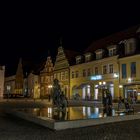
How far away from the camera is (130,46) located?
3400 cm

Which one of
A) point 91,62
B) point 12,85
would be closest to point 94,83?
point 91,62

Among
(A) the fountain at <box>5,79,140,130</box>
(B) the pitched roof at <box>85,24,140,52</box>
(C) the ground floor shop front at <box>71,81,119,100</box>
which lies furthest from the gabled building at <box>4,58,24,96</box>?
(A) the fountain at <box>5,79,140,130</box>

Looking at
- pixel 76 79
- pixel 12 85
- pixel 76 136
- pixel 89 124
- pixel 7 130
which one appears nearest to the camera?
pixel 76 136

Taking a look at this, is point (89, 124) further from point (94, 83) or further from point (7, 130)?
point (94, 83)

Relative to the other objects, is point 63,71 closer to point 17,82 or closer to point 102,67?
point 102,67

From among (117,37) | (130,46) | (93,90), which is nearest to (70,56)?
(93,90)

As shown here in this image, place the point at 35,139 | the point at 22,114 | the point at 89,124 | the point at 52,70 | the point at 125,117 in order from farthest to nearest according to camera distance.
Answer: the point at 52,70
the point at 22,114
the point at 125,117
the point at 89,124
the point at 35,139

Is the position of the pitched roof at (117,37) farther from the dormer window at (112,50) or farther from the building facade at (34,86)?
the building facade at (34,86)

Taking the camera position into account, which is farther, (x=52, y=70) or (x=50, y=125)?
(x=52, y=70)

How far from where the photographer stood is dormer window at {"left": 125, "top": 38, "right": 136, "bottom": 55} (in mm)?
33562

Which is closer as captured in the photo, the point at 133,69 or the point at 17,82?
the point at 133,69

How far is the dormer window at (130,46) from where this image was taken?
1321 inches

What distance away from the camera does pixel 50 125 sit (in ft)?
34.7

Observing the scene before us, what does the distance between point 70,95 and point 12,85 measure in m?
36.5
